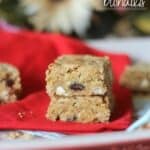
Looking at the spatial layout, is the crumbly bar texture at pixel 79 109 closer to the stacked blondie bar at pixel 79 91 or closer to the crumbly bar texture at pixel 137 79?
the stacked blondie bar at pixel 79 91

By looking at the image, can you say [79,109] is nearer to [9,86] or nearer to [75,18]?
[9,86]

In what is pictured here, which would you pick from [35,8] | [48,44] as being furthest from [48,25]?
[48,44]

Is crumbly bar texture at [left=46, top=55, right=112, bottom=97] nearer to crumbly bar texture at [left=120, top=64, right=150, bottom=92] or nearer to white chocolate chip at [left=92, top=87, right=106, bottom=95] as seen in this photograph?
white chocolate chip at [left=92, top=87, right=106, bottom=95]

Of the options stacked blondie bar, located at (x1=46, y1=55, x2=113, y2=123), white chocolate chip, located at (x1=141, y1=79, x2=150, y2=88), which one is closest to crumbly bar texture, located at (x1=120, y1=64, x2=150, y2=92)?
white chocolate chip, located at (x1=141, y1=79, x2=150, y2=88)

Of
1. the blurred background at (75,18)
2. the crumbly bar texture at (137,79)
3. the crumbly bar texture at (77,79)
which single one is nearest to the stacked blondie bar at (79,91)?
the crumbly bar texture at (77,79)

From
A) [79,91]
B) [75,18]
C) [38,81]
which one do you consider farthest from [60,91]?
[75,18]

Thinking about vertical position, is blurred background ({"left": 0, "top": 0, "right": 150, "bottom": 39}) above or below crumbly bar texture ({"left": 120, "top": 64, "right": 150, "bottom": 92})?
above
